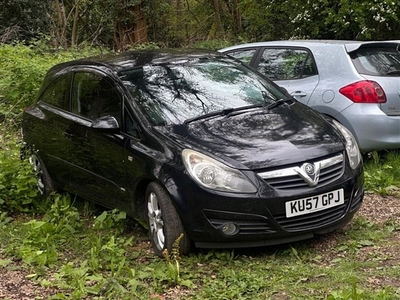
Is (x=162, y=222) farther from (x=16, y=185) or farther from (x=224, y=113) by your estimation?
(x=16, y=185)

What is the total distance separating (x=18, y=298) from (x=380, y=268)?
2518mm

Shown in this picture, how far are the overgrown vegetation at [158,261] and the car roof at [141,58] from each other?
138 centimetres

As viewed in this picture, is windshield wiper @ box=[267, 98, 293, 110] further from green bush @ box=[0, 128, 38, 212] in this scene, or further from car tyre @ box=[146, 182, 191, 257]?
green bush @ box=[0, 128, 38, 212]

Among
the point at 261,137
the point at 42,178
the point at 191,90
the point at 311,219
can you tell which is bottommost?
the point at 42,178

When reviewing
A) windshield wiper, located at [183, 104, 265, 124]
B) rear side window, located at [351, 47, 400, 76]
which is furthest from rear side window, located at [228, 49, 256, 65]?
windshield wiper, located at [183, 104, 265, 124]

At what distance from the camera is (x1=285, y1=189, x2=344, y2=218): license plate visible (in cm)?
418

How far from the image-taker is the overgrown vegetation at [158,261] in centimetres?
384

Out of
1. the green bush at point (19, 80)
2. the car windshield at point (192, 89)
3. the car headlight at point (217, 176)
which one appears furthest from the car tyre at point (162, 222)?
the green bush at point (19, 80)

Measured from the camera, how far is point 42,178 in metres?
6.34

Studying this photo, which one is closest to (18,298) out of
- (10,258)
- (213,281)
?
(10,258)

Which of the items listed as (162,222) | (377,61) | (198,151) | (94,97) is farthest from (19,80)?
(198,151)

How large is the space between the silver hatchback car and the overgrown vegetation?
21.0 inches

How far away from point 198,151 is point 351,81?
2815 mm

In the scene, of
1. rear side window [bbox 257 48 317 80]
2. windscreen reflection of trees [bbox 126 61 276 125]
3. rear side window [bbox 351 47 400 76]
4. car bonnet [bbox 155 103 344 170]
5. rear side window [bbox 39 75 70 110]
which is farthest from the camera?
rear side window [bbox 257 48 317 80]
